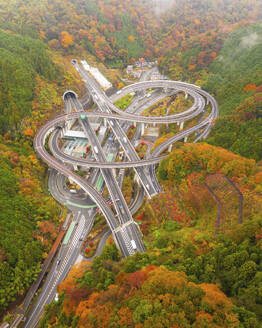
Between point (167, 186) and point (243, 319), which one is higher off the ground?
point (243, 319)

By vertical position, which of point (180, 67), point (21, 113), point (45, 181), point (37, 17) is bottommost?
point (45, 181)

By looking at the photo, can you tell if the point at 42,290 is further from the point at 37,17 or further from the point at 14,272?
the point at 37,17

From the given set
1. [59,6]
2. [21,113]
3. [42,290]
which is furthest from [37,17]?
[42,290]

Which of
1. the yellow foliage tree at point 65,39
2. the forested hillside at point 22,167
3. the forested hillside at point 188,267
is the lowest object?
the forested hillside at point 188,267

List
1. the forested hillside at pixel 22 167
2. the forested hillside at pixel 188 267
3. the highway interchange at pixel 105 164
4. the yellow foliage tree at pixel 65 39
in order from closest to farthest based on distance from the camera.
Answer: the forested hillside at pixel 188 267 → the forested hillside at pixel 22 167 → the highway interchange at pixel 105 164 → the yellow foliage tree at pixel 65 39

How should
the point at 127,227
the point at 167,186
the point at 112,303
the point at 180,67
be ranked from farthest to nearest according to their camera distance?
the point at 180,67
the point at 167,186
the point at 127,227
the point at 112,303

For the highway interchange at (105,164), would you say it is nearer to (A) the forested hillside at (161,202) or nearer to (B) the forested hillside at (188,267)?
(A) the forested hillside at (161,202)

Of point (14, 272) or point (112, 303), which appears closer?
point (112, 303)

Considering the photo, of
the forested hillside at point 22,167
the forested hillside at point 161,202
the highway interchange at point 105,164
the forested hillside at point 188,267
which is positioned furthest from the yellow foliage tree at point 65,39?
the forested hillside at point 188,267
